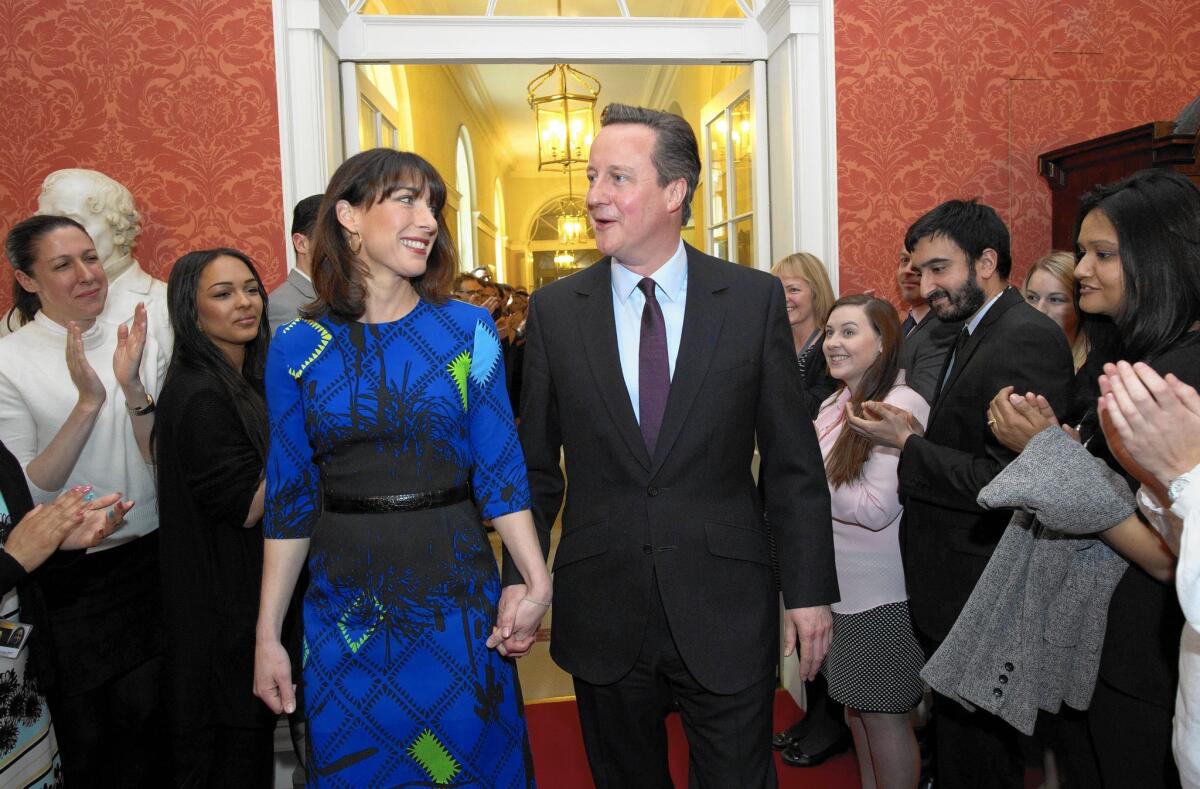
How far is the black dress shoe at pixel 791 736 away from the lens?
324cm

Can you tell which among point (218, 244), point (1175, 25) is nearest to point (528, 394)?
point (218, 244)

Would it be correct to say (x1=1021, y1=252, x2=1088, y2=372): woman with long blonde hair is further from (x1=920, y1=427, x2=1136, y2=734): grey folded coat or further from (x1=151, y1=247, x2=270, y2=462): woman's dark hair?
(x1=151, y1=247, x2=270, y2=462): woman's dark hair

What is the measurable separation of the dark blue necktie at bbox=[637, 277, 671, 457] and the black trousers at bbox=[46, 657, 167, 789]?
1575mm

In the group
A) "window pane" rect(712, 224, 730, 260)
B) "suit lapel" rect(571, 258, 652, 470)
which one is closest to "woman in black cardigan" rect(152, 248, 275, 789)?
"suit lapel" rect(571, 258, 652, 470)

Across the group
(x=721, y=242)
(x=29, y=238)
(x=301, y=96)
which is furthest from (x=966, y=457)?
(x=301, y=96)

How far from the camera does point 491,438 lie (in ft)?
5.65

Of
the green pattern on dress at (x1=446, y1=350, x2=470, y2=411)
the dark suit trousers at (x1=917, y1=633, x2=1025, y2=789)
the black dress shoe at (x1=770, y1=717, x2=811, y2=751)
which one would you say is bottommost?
the black dress shoe at (x1=770, y1=717, x2=811, y2=751)

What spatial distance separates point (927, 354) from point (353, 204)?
6.78 feet

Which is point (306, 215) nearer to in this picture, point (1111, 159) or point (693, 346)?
point (693, 346)

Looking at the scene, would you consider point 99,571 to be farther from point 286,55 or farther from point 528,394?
point 286,55

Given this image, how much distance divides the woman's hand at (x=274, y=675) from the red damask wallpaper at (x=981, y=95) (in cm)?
293

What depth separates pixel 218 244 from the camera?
11.7 ft

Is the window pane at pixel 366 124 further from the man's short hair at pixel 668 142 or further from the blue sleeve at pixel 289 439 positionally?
the blue sleeve at pixel 289 439

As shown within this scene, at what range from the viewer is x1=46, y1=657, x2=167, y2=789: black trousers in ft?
7.24
